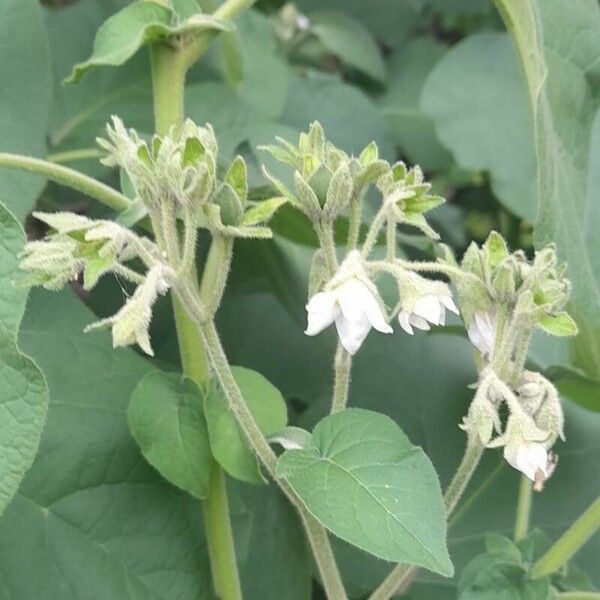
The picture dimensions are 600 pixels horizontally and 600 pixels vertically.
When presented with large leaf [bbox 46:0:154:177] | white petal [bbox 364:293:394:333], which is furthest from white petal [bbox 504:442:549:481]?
large leaf [bbox 46:0:154:177]

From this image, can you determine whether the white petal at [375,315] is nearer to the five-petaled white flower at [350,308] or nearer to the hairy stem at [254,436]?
the five-petaled white flower at [350,308]

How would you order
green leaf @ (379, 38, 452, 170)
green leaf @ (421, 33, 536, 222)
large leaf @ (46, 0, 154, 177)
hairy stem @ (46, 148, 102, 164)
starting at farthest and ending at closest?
green leaf @ (379, 38, 452, 170)
green leaf @ (421, 33, 536, 222)
large leaf @ (46, 0, 154, 177)
hairy stem @ (46, 148, 102, 164)

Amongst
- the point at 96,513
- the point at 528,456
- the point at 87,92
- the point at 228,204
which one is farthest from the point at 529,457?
the point at 87,92

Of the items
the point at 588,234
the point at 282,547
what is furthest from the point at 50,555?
the point at 588,234

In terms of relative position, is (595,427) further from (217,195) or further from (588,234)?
(217,195)

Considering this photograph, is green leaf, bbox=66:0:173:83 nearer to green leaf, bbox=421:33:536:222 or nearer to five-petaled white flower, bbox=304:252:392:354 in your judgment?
five-petaled white flower, bbox=304:252:392:354

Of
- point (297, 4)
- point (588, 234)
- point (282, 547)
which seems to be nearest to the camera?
point (282, 547)

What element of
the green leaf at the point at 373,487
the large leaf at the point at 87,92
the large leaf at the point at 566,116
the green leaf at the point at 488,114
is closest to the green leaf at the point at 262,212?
the green leaf at the point at 373,487
